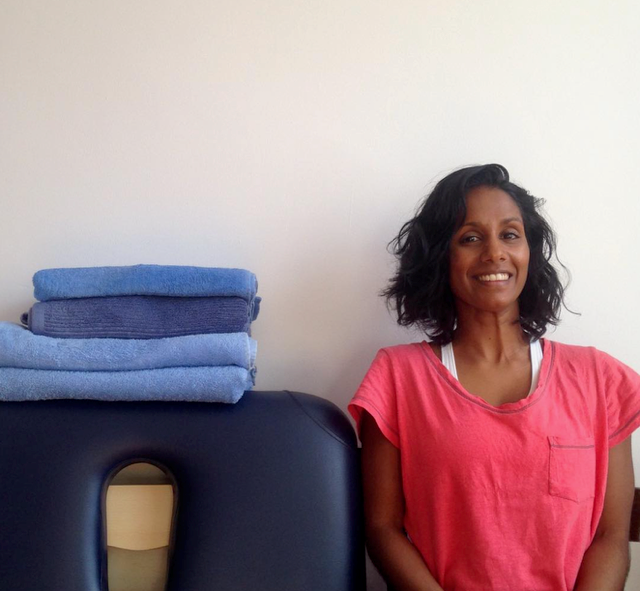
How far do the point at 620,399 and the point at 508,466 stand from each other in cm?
23

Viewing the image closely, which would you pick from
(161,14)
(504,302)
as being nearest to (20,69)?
(161,14)

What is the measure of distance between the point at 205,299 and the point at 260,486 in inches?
11.9

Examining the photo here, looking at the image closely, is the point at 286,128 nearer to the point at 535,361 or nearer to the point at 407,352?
the point at 407,352

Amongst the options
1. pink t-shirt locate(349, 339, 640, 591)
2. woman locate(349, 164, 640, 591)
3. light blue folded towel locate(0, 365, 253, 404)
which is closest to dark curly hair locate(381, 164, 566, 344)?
woman locate(349, 164, 640, 591)

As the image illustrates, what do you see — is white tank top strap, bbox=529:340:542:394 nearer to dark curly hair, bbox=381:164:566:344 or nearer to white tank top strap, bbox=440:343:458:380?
dark curly hair, bbox=381:164:566:344

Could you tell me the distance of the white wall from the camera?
105 cm

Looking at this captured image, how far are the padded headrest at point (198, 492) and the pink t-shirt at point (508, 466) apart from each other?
0.11 metres

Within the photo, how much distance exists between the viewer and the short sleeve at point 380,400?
876mm

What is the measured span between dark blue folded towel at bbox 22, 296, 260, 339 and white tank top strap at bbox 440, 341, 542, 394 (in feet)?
1.15

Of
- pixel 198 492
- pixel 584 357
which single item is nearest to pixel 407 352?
pixel 584 357

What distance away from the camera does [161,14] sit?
1055mm

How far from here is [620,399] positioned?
0.87m

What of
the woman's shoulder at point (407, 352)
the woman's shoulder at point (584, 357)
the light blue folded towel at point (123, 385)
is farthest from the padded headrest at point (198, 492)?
the woman's shoulder at point (584, 357)

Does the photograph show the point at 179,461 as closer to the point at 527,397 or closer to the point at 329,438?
the point at 329,438
